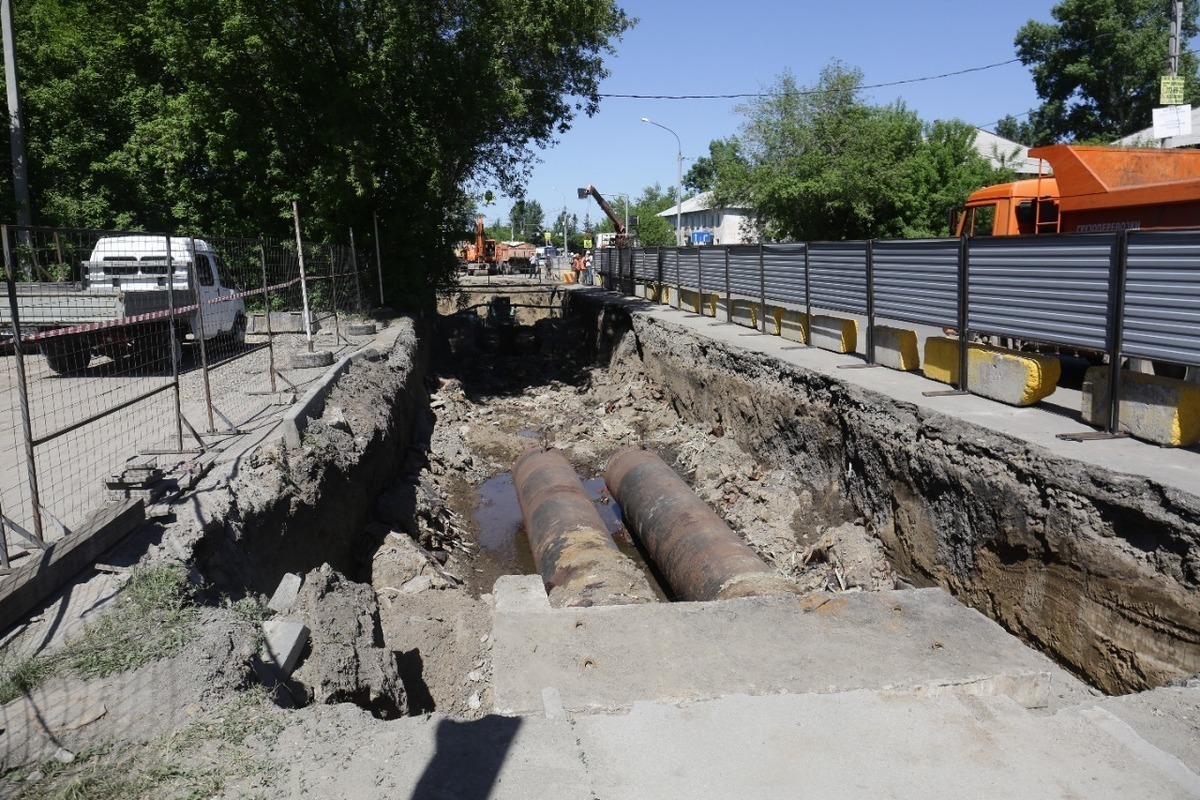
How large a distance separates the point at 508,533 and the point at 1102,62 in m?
42.7

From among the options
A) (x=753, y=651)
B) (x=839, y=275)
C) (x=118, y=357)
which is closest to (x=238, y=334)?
(x=118, y=357)

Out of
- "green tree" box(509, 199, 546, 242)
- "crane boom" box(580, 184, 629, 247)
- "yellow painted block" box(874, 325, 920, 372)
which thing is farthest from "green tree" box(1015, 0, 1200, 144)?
"green tree" box(509, 199, 546, 242)

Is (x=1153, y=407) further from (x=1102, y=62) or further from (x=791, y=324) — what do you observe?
(x=1102, y=62)

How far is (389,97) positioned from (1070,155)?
441 inches

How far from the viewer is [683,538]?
7168 millimetres

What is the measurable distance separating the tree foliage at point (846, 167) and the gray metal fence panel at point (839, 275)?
1393cm

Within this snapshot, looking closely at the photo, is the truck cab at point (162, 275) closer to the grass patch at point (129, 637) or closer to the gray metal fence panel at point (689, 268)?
the grass patch at point (129, 637)

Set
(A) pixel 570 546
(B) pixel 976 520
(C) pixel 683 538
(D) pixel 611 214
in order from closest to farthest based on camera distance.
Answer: (B) pixel 976 520
(A) pixel 570 546
(C) pixel 683 538
(D) pixel 611 214

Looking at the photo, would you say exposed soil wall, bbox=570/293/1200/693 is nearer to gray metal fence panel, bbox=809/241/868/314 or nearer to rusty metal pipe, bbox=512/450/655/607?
gray metal fence panel, bbox=809/241/868/314

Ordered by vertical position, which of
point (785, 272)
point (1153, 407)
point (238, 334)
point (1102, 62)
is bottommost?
point (1153, 407)

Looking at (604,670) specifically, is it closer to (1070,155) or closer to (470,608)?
(470,608)

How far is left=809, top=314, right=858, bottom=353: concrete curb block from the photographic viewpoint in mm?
10055

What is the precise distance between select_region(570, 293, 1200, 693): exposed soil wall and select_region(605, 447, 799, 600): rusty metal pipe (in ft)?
4.32

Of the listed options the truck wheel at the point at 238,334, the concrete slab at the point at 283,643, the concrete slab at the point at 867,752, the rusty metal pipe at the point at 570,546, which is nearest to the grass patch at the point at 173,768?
the concrete slab at the point at 283,643
